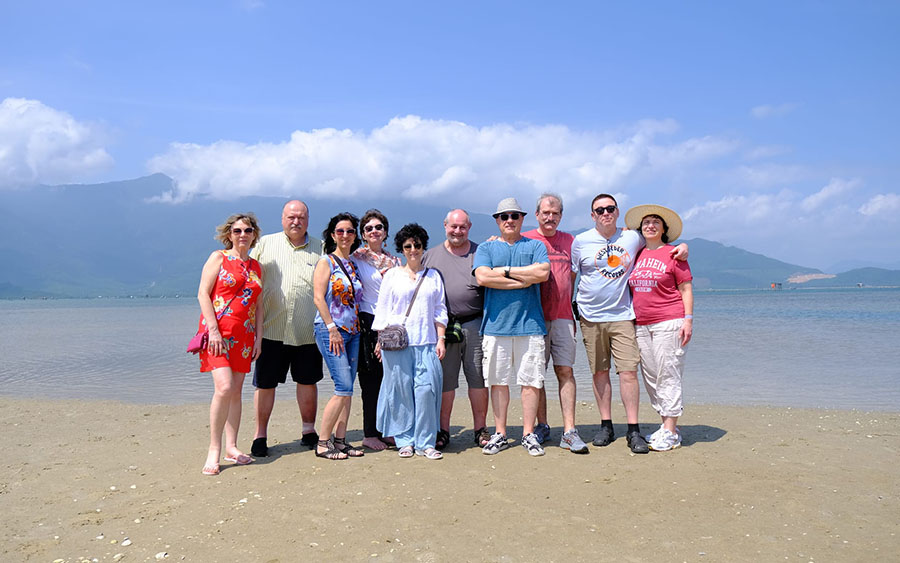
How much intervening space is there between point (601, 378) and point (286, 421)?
404 cm

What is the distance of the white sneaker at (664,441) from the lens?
5.61m

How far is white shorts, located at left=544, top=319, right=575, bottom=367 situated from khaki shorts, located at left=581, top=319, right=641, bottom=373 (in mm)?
182

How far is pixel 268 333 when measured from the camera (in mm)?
5691

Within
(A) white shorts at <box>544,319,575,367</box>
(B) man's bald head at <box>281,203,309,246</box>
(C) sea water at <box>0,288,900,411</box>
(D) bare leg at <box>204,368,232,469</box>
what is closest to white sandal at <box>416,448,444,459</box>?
(A) white shorts at <box>544,319,575,367</box>

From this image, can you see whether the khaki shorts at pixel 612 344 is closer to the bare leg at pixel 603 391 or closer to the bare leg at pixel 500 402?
the bare leg at pixel 603 391

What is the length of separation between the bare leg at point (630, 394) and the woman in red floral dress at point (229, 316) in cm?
349

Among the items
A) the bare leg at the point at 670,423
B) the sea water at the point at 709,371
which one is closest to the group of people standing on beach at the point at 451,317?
the bare leg at the point at 670,423

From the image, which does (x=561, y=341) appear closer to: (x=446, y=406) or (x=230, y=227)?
(x=446, y=406)

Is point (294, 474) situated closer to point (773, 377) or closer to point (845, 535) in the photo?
point (845, 535)

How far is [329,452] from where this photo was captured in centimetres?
552

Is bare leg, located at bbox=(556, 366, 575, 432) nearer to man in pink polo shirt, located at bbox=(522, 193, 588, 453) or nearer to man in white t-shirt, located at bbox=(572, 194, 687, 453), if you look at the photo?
man in pink polo shirt, located at bbox=(522, 193, 588, 453)

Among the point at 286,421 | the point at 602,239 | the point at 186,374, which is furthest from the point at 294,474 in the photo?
the point at 186,374

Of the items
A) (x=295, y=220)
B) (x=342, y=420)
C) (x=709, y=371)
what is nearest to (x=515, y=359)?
(x=342, y=420)

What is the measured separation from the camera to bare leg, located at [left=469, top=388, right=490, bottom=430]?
586cm
